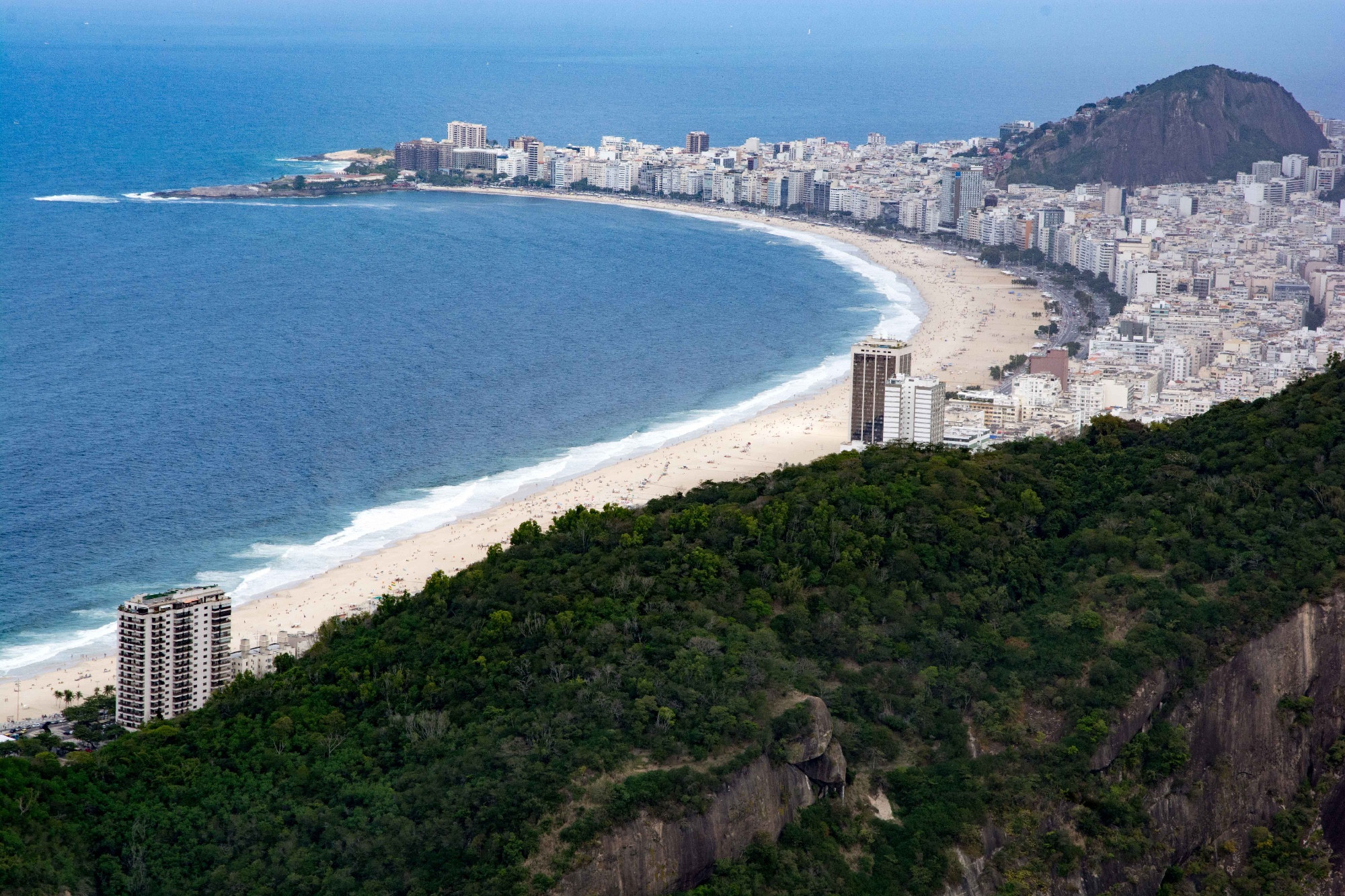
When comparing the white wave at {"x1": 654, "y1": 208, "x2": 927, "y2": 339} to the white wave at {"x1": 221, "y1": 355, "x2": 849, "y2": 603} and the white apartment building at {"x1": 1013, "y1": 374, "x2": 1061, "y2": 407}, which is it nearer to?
the white apartment building at {"x1": 1013, "y1": 374, "x2": 1061, "y2": 407}

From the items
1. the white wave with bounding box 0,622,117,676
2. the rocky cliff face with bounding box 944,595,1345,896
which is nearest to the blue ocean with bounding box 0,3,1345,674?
the white wave with bounding box 0,622,117,676

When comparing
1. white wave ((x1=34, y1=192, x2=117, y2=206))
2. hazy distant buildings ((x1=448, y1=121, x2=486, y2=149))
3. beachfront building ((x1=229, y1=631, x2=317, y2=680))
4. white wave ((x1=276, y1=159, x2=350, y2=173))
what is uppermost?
hazy distant buildings ((x1=448, y1=121, x2=486, y2=149))

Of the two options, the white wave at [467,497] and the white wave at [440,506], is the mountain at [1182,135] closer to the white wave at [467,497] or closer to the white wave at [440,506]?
the white wave at [440,506]

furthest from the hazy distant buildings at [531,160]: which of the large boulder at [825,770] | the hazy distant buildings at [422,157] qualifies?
the large boulder at [825,770]

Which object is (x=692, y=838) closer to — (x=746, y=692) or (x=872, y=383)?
(x=746, y=692)

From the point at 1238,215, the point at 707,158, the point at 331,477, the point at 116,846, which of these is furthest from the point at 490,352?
the point at 707,158

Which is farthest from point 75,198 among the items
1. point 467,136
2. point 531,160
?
point 467,136
